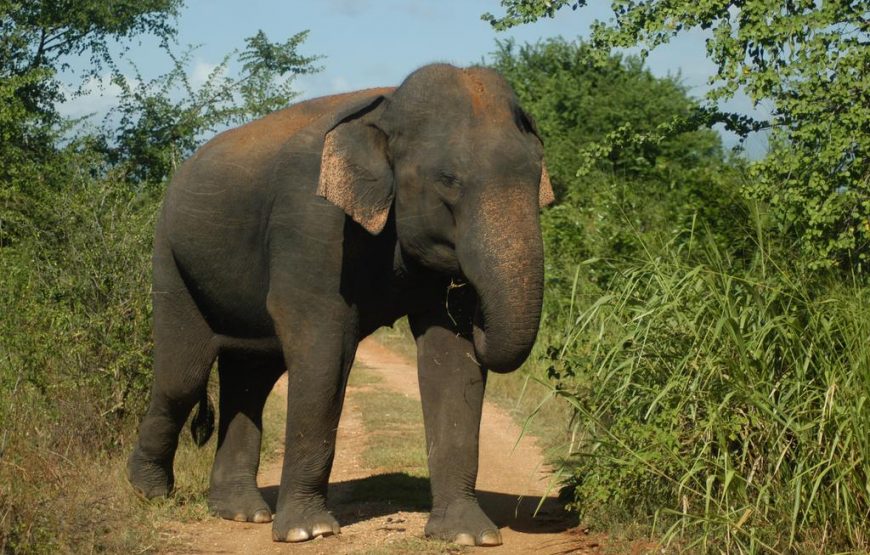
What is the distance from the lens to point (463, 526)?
7.47 meters

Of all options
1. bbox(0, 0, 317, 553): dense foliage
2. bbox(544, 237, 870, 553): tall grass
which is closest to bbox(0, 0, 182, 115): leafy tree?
bbox(0, 0, 317, 553): dense foliage

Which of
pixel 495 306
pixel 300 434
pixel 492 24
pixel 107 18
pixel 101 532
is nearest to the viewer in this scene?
pixel 495 306

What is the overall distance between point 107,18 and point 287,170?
1458 cm

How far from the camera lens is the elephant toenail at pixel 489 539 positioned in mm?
7414

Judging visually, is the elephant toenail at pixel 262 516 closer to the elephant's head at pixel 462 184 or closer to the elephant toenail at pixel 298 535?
the elephant toenail at pixel 298 535

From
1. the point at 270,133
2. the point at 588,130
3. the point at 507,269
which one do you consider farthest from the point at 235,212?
the point at 588,130

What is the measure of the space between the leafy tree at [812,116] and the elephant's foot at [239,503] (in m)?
3.82

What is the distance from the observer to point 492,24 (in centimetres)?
1010

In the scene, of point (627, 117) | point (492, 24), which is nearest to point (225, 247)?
point (492, 24)

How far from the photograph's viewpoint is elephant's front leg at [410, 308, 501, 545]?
7512 mm

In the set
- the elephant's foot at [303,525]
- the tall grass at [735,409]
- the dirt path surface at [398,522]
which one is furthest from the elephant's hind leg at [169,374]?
the tall grass at [735,409]

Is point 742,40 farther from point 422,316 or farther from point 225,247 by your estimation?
point 225,247

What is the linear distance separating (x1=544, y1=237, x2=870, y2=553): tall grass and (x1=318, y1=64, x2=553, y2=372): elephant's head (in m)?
0.68

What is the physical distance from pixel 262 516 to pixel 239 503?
21 centimetres
